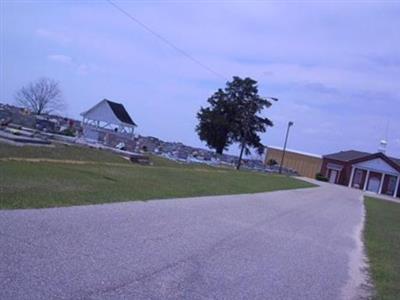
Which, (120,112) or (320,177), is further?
(320,177)

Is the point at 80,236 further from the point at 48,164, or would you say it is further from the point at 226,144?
the point at 226,144

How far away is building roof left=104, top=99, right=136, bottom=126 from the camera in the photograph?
5025 cm

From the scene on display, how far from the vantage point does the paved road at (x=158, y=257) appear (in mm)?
5926

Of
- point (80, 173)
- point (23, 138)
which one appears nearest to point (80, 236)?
point (80, 173)

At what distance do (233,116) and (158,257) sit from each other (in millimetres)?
59543

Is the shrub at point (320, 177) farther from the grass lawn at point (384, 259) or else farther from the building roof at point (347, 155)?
the grass lawn at point (384, 259)

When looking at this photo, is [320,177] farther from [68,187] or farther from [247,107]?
[68,187]

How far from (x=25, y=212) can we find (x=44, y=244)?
2.18m

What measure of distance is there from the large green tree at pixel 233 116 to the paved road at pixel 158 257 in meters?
53.1

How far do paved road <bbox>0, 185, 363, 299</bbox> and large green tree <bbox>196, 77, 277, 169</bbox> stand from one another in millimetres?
53148

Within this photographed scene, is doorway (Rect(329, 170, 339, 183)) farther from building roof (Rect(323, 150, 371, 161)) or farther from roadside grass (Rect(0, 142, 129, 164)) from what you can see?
roadside grass (Rect(0, 142, 129, 164))

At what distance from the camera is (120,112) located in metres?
51.3

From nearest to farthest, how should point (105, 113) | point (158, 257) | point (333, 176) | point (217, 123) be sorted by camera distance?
1. point (158, 257)
2. point (105, 113)
3. point (217, 123)
4. point (333, 176)

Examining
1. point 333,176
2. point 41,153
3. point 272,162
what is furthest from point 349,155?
point 41,153
